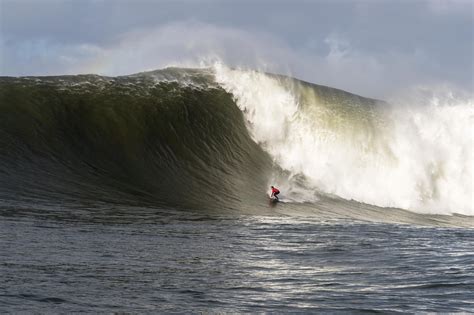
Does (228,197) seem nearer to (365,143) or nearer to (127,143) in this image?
(127,143)

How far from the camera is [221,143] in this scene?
22.0m

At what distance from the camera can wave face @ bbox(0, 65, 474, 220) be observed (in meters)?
16.5

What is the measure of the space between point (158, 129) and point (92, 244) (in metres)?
11.7

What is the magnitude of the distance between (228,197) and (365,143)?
10.6 m

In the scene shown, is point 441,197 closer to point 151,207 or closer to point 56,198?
point 151,207

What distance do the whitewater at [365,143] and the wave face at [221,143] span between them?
52mm

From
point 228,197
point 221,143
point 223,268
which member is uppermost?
point 221,143

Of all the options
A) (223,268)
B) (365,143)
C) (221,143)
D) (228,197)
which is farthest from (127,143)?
(223,268)

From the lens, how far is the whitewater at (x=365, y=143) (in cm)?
2273

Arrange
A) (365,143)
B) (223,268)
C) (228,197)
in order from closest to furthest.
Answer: (223,268) → (228,197) → (365,143)

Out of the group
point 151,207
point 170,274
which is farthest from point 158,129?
point 170,274

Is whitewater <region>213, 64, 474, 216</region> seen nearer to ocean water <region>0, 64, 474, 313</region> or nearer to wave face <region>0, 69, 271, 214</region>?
ocean water <region>0, 64, 474, 313</region>

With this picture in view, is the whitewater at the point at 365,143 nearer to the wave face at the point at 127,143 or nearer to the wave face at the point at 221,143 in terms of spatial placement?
the wave face at the point at 221,143

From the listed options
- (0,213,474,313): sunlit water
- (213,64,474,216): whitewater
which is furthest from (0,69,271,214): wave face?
(0,213,474,313): sunlit water
